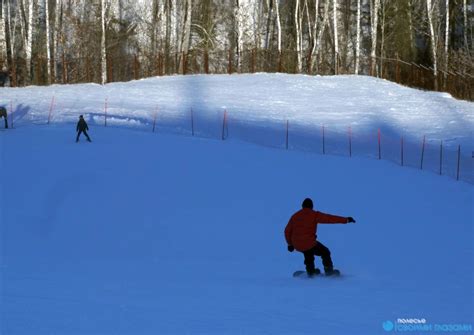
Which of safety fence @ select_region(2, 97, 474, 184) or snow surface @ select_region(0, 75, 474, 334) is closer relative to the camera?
snow surface @ select_region(0, 75, 474, 334)

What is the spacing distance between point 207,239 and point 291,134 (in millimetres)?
15977

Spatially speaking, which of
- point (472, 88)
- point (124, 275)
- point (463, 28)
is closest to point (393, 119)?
point (472, 88)

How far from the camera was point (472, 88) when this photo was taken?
47438 millimetres

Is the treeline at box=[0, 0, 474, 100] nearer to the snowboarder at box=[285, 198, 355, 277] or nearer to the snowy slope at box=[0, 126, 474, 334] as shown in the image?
the snowy slope at box=[0, 126, 474, 334]

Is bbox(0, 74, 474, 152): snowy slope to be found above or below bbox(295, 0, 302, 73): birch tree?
below

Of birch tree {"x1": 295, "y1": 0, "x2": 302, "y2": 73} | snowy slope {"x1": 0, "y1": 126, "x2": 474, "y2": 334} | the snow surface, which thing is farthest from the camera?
birch tree {"x1": 295, "y1": 0, "x2": 302, "y2": 73}

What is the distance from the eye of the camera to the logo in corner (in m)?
7.41

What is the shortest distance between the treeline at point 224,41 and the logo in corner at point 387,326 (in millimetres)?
40381

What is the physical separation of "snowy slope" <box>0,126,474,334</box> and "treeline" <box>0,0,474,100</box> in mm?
20413

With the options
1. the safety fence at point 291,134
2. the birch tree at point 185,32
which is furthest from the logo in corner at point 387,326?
the birch tree at point 185,32

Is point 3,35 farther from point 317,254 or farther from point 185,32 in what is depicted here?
point 317,254

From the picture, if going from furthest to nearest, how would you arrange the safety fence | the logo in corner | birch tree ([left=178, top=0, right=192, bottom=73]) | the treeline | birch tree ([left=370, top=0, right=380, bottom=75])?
the treeline → birch tree ([left=178, top=0, right=192, bottom=73]) → birch tree ([left=370, top=0, right=380, bottom=75]) → the safety fence → the logo in corner

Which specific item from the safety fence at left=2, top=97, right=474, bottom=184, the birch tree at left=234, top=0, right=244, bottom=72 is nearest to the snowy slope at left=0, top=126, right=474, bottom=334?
the safety fence at left=2, top=97, right=474, bottom=184

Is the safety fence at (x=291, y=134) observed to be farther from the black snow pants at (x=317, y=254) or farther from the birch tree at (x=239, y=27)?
the black snow pants at (x=317, y=254)
